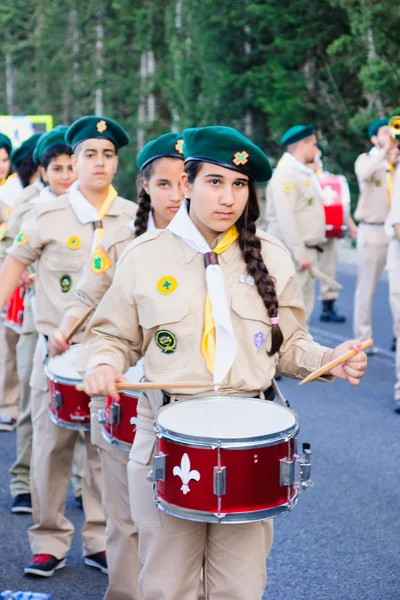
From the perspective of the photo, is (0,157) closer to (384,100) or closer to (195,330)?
(195,330)

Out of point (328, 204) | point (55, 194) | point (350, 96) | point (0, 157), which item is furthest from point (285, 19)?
point (55, 194)

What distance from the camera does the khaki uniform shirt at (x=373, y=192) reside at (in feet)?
36.2

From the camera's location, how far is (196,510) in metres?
3.60

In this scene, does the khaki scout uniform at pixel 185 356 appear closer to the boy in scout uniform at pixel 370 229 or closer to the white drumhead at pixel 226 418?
the white drumhead at pixel 226 418

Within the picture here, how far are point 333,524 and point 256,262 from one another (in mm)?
2760

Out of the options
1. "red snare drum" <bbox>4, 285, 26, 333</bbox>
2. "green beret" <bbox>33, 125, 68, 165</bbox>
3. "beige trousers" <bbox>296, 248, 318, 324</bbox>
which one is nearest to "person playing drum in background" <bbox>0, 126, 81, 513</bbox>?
"green beret" <bbox>33, 125, 68, 165</bbox>

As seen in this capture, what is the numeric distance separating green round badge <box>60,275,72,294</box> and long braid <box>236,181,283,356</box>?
1.84m

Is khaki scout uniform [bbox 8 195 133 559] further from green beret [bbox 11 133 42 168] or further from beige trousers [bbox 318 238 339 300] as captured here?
beige trousers [bbox 318 238 339 300]

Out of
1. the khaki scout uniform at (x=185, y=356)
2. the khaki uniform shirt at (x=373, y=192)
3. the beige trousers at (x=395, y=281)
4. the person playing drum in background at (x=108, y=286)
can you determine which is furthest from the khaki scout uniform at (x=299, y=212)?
the khaki scout uniform at (x=185, y=356)

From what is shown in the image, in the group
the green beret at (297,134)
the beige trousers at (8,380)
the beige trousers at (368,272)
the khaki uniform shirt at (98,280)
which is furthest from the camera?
the beige trousers at (368,272)

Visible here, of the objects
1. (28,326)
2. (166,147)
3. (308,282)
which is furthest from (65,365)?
(308,282)

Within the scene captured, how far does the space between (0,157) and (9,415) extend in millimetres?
2031

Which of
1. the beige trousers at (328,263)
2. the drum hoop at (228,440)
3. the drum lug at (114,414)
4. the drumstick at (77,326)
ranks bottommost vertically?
the beige trousers at (328,263)

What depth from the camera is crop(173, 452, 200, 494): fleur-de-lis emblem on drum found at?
3588mm
